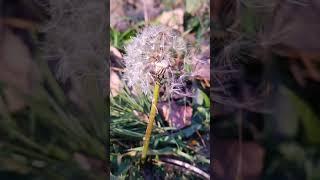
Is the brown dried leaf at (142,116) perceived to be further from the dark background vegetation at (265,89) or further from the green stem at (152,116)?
the dark background vegetation at (265,89)

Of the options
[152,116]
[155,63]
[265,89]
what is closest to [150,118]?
[152,116]

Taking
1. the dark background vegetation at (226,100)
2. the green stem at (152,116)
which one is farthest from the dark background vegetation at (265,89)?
the green stem at (152,116)

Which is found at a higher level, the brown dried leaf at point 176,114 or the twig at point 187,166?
the brown dried leaf at point 176,114

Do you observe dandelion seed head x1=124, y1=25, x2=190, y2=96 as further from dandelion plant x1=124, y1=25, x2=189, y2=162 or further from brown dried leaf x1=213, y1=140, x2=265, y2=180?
brown dried leaf x1=213, y1=140, x2=265, y2=180

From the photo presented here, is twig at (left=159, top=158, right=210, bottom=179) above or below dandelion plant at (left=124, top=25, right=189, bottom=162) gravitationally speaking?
below

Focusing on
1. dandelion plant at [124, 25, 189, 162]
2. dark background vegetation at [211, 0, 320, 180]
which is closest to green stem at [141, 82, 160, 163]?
dandelion plant at [124, 25, 189, 162]

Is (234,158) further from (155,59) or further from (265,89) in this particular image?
(155,59)

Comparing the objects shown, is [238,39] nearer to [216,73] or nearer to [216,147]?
[216,73]
